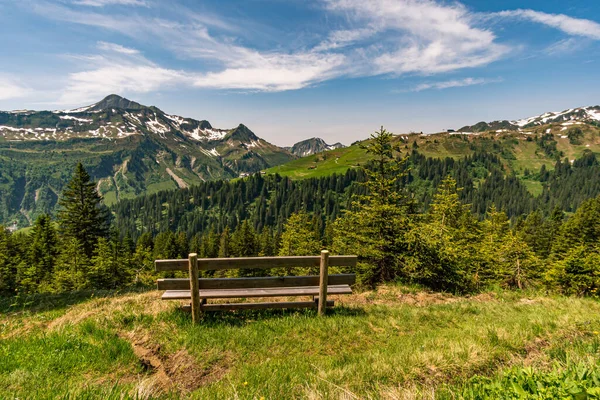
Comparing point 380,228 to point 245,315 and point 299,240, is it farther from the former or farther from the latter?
point 299,240

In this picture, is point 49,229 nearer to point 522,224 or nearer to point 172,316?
point 172,316

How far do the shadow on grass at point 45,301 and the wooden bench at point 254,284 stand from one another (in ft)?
21.3

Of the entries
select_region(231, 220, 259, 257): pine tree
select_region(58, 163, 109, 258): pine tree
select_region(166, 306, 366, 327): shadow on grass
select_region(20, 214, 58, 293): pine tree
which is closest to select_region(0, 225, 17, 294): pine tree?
select_region(20, 214, 58, 293): pine tree

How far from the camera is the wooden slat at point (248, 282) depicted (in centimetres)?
779

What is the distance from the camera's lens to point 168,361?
6.03 meters

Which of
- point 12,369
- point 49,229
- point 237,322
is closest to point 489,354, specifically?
point 237,322

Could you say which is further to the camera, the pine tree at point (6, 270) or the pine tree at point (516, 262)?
the pine tree at point (6, 270)

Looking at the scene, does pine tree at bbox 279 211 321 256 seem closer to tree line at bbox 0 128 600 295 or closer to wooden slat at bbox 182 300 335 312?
tree line at bbox 0 128 600 295

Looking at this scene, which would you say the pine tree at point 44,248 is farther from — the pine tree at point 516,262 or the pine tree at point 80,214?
the pine tree at point 516,262

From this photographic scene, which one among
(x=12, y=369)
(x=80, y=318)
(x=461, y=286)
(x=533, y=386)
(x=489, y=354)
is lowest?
(x=461, y=286)

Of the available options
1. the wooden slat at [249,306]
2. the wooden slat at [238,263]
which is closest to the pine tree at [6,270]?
the wooden slat at [249,306]

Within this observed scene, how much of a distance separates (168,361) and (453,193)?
31.5 metres

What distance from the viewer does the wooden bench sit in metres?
7.36

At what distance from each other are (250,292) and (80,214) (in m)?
37.9
